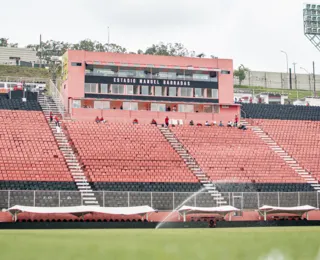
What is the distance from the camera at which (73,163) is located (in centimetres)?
3941

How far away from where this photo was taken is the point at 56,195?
1207 inches

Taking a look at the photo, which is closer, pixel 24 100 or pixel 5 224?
pixel 5 224

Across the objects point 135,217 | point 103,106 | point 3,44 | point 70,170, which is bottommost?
point 135,217

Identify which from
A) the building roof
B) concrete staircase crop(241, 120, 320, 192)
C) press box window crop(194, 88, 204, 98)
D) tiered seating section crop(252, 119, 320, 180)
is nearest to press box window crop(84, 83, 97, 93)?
the building roof

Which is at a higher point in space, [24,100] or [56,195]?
[24,100]

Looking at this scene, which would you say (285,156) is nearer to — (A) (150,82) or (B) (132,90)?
(A) (150,82)

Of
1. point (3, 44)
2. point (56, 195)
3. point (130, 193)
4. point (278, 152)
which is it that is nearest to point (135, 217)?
point (130, 193)

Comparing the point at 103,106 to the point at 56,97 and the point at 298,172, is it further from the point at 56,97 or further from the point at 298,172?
the point at 298,172

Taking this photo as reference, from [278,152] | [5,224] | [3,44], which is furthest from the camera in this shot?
[3,44]

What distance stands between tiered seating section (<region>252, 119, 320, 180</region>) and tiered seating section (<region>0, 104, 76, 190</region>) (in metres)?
18.5

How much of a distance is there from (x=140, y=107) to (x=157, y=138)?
755cm

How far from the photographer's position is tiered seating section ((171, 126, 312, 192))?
131 feet

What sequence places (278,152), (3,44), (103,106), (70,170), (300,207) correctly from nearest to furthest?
(300,207)
(70,170)
(278,152)
(103,106)
(3,44)

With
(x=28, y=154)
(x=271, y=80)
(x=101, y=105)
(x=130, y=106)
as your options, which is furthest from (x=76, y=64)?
(x=271, y=80)
